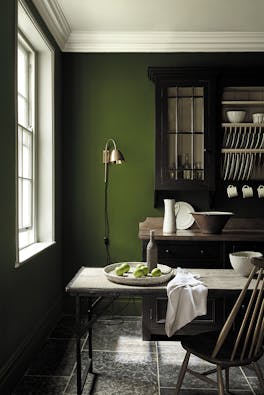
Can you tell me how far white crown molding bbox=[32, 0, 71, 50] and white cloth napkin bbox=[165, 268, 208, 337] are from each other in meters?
2.48

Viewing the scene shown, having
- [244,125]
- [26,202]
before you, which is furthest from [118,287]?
[244,125]

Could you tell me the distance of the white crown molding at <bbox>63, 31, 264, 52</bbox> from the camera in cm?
423

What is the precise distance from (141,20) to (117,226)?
6.76 feet

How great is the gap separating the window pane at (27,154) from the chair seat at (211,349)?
208 centimetres

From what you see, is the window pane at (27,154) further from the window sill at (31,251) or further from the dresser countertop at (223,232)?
the dresser countertop at (223,232)

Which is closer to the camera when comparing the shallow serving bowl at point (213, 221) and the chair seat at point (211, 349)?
the chair seat at point (211, 349)

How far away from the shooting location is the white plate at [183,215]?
14.1 feet

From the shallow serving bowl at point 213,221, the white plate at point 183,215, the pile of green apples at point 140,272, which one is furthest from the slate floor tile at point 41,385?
the white plate at point 183,215

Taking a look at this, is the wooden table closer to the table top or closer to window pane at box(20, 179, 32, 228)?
the table top

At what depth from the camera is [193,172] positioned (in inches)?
162

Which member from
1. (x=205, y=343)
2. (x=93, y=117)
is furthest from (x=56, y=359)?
(x=93, y=117)

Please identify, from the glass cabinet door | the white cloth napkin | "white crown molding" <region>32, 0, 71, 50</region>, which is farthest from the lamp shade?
the white cloth napkin

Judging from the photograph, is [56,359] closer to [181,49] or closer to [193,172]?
[193,172]

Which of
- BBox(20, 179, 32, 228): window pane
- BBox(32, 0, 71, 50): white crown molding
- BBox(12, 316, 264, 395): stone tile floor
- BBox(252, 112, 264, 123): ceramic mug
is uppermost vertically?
BBox(32, 0, 71, 50): white crown molding
